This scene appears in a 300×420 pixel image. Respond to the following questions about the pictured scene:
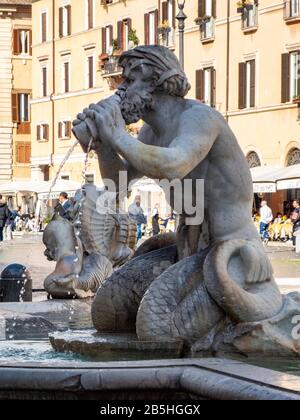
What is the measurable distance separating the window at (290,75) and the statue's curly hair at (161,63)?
37.2 meters

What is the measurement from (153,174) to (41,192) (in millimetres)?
45337

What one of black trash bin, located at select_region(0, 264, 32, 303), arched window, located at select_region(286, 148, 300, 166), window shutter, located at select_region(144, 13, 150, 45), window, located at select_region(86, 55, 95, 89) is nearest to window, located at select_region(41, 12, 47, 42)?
window, located at select_region(86, 55, 95, 89)

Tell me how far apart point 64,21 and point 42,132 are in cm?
559

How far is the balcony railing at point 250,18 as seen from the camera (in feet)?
150

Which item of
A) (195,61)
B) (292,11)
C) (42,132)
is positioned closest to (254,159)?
(292,11)

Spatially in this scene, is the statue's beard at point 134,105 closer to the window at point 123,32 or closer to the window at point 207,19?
the window at point 207,19

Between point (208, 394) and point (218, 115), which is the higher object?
point (218, 115)

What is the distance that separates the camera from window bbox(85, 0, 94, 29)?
61.3m

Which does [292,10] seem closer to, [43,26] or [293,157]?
[293,157]

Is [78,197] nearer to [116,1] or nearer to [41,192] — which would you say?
[41,192]

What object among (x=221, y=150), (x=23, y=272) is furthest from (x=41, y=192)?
(x=221, y=150)
